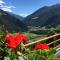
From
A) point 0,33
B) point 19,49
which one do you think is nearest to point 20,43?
point 19,49

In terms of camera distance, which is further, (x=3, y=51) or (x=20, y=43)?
(x=20, y=43)

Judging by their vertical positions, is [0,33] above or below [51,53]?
above

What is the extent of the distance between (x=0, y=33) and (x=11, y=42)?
23 centimetres

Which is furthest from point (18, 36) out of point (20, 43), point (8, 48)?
point (8, 48)

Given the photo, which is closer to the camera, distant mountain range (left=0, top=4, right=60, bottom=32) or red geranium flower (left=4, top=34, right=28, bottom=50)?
red geranium flower (left=4, top=34, right=28, bottom=50)

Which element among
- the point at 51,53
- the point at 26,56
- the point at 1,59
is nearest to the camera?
the point at 1,59

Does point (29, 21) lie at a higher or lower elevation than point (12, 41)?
lower

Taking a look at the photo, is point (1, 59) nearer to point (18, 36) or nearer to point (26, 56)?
point (26, 56)

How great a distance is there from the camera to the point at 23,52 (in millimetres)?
3541

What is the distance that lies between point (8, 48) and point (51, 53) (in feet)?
2.15

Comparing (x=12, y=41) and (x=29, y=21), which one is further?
(x=29, y=21)

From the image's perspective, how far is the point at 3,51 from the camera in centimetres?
321

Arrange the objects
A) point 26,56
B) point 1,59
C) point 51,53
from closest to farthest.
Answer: point 1,59
point 26,56
point 51,53

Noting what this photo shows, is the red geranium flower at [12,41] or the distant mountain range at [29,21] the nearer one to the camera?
the red geranium flower at [12,41]
